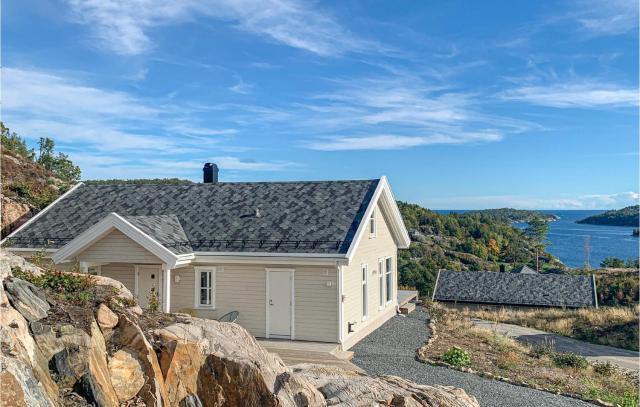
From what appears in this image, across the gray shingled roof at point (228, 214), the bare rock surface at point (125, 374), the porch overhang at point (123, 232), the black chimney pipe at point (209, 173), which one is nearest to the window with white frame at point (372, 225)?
the gray shingled roof at point (228, 214)

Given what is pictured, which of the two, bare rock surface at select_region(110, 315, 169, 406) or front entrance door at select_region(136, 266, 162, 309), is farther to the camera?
front entrance door at select_region(136, 266, 162, 309)

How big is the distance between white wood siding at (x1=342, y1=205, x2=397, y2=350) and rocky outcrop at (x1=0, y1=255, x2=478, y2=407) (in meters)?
7.03

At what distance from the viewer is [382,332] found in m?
16.8

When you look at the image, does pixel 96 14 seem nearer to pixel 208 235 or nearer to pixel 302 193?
pixel 208 235

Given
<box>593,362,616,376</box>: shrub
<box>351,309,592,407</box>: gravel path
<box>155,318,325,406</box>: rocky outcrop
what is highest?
<box>155,318,325,406</box>: rocky outcrop

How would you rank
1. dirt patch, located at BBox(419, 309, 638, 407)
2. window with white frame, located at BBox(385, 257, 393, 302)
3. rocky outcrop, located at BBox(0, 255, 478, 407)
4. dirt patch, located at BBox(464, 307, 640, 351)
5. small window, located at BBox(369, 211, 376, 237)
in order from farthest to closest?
1. dirt patch, located at BBox(464, 307, 640, 351)
2. window with white frame, located at BBox(385, 257, 393, 302)
3. small window, located at BBox(369, 211, 376, 237)
4. dirt patch, located at BBox(419, 309, 638, 407)
5. rocky outcrop, located at BBox(0, 255, 478, 407)

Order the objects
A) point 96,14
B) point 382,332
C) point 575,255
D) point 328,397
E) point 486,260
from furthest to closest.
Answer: point 575,255 → point 486,260 → point 382,332 → point 96,14 → point 328,397

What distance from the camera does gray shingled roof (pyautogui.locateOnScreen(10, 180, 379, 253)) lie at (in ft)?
48.8

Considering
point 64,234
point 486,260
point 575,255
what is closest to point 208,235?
point 64,234

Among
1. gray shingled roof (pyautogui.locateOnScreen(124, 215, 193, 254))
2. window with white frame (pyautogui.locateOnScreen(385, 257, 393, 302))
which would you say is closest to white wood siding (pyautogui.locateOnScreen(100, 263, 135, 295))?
gray shingled roof (pyautogui.locateOnScreen(124, 215, 193, 254))

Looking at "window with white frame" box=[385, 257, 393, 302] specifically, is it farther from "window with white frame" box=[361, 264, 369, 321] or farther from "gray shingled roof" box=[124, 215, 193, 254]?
"gray shingled roof" box=[124, 215, 193, 254]

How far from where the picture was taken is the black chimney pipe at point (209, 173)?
65.6ft

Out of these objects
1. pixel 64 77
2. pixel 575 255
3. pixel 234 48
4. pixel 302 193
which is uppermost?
pixel 234 48

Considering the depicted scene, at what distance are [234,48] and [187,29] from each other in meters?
1.90
